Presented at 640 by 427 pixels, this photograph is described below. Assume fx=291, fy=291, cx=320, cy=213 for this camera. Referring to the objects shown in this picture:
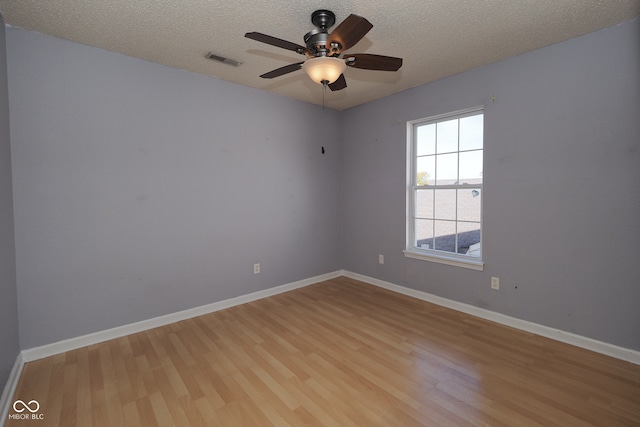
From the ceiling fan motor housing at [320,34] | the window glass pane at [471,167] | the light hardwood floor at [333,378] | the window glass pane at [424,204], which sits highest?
the ceiling fan motor housing at [320,34]

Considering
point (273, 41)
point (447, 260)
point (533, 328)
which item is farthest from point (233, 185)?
point (533, 328)

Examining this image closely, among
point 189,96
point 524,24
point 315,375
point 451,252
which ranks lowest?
point 315,375

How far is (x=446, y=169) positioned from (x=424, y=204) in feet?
1.62

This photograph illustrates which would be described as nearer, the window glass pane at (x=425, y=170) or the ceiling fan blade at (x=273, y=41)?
the ceiling fan blade at (x=273, y=41)

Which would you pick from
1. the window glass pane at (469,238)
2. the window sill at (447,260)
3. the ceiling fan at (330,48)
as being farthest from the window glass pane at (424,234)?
the ceiling fan at (330,48)

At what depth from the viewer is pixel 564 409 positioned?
5.67 feet

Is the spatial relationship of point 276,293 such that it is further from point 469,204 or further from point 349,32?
point 349,32

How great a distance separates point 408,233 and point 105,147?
3.35m

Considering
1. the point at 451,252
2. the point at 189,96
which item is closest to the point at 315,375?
the point at 451,252

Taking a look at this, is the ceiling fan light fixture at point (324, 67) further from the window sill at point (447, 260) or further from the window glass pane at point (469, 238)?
the window sill at point (447, 260)

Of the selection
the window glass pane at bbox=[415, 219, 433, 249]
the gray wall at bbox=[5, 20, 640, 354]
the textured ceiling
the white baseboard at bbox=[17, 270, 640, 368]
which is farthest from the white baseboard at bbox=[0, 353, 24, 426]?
the window glass pane at bbox=[415, 219, 433, 249]

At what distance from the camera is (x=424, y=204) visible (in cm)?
360

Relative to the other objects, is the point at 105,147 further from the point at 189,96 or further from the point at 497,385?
the point at 497,385

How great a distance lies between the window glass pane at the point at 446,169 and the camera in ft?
10.8
